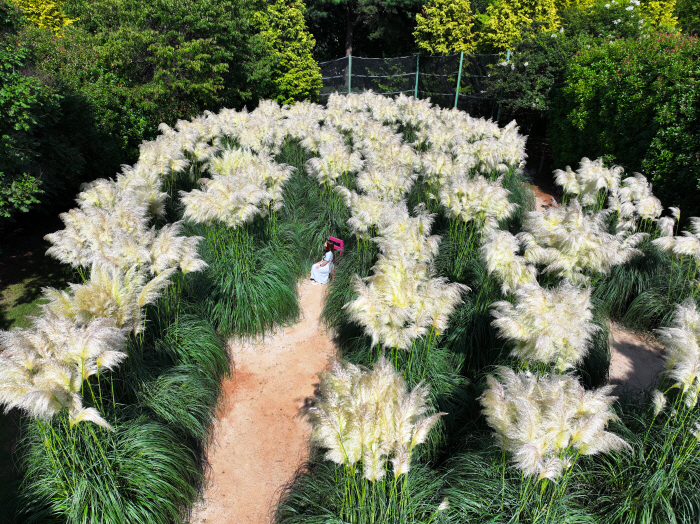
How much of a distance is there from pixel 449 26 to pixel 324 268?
20.3 metres

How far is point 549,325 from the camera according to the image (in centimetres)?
324

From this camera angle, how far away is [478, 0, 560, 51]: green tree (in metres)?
18.0

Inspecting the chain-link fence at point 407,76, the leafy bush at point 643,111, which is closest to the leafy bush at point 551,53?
the leafy bush at point 643,111

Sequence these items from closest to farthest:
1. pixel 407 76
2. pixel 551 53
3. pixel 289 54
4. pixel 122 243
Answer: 1. pixel 122 243
2. pixel 551 53
3. pixel 289 54
4. pixel 407 76

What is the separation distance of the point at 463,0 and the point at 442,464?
79.6 ft

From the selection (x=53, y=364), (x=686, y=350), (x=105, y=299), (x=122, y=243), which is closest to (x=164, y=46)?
(x=122, y=243)

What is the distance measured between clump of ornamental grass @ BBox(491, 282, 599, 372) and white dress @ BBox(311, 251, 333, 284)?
3.86m

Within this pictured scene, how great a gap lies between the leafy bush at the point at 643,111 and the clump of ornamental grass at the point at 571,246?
13.4ft

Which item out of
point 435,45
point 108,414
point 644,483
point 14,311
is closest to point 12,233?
point 14,311

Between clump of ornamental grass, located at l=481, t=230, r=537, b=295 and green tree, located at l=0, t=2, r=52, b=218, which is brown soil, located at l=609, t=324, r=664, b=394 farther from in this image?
green tree, located at l=0, t=2, r=52, b=218

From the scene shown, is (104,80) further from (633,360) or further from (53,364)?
(633,360)

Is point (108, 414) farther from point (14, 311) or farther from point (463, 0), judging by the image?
point (463, 0)

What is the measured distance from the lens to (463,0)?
71.9 ft

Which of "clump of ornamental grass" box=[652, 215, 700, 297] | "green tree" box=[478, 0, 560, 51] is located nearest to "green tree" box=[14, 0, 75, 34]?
"green tree" box=[478, 0, 560, 51]
